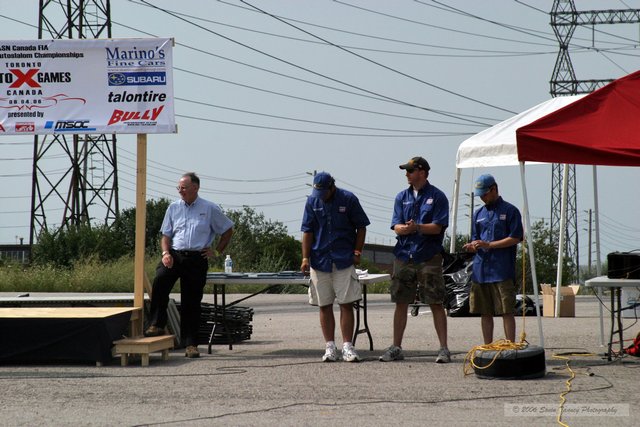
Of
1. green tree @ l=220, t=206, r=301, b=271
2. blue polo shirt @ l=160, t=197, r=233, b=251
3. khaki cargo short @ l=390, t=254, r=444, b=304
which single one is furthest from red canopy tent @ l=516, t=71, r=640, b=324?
green tree @ l=220, t=206, r=301, b=271

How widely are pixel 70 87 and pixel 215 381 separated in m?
4.35

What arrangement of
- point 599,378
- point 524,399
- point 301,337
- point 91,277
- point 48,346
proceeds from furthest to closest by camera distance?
point 91,277
point 301,337
point 48,346
point 599,378
point 524,399

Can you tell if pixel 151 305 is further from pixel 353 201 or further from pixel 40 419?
pixel 40 419

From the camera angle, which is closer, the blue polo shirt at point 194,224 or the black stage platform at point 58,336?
the black stage platform at point 58,336

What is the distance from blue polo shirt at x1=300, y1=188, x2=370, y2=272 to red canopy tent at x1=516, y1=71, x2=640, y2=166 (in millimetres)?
1872

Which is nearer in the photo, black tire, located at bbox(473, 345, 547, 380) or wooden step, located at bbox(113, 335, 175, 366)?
black tire, located at bbox(473, 345, 547, 380)

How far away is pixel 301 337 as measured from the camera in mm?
14852

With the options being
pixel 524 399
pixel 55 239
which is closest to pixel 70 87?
pixel 524 399

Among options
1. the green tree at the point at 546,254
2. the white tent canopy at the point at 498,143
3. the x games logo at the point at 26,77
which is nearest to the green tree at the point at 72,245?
the green tree at the point at 546,254

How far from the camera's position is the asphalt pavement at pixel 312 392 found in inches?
287

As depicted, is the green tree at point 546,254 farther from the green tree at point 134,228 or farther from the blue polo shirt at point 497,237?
the blue polo shirt at point 497,237

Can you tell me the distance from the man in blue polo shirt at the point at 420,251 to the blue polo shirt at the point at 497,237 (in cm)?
40

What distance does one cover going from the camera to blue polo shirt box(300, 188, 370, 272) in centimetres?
1105

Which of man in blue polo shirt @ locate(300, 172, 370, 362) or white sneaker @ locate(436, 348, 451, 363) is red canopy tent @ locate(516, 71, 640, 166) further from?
white sneaker @ locate(436, 348, 451, 363)
